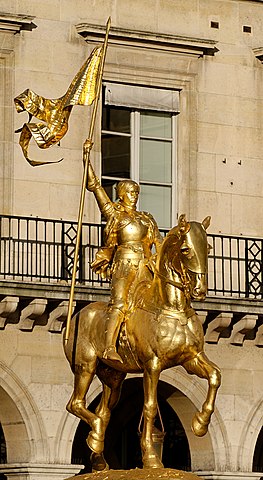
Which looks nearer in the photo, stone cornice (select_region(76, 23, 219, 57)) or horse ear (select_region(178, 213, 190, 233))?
horse ear (select_region(178, 213, 190, 233))

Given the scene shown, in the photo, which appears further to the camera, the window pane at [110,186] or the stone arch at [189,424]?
the window pane at [110,186]

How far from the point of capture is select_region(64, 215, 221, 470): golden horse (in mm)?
20625

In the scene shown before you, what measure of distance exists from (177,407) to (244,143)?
148 inches

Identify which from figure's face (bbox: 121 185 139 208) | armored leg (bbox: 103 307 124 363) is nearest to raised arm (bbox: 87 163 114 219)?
figure's face (bbox: 121 185 139 208)

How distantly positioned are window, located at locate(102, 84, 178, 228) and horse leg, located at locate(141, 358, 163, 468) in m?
8.11

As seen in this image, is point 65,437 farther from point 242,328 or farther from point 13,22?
point 13,22

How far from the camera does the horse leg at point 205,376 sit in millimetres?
20969

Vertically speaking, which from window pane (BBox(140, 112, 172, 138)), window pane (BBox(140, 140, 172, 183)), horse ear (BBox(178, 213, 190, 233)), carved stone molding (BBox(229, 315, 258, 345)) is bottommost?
carved stone molding (BBox(229, 315, 258, 345))

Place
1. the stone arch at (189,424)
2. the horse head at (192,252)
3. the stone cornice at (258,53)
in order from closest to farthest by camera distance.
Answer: the horse head at (192,252), the stone arch at (189,424), the stone cornice at (258,53)

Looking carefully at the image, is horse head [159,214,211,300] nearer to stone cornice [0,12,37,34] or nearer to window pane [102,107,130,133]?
stone cornice [0,12,37,34]

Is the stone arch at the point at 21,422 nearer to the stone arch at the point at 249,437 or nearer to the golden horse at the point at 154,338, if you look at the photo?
the stone arch at the point at 249,437

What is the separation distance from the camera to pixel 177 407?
2856cm

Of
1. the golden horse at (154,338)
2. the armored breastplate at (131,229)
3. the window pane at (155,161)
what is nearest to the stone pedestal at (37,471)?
the window pane at (155,161)

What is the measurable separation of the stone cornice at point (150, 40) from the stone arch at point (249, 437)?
15.5ft
